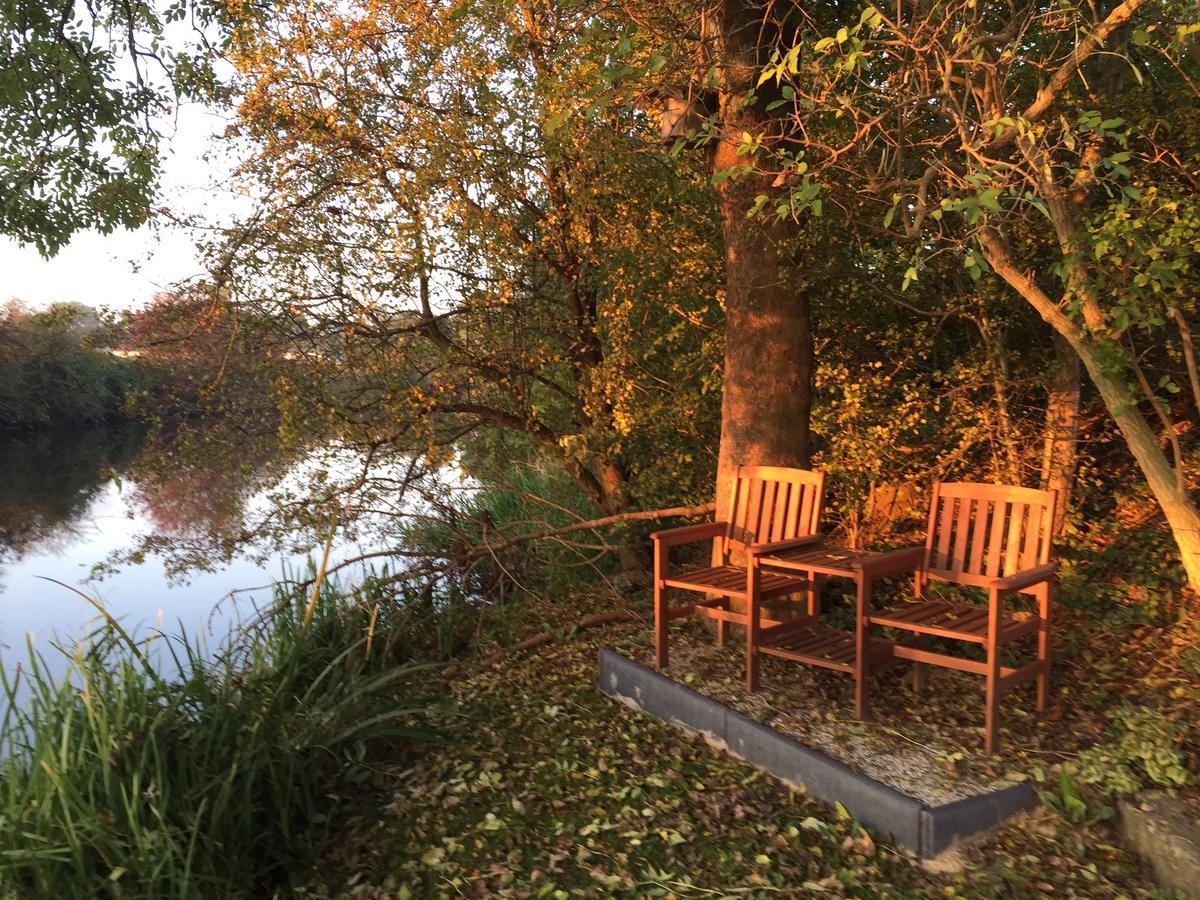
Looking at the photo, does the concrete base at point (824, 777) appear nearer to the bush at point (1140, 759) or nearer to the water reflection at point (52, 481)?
the bush at point (1140, 759)

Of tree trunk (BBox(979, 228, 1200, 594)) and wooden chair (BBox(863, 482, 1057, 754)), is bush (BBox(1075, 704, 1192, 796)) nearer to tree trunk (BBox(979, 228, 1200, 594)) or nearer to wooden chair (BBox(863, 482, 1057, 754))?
wooden chair (BBox(863, 482, 1057, 754))

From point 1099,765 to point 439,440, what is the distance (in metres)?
5.27

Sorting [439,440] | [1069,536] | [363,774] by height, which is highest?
[439,440]

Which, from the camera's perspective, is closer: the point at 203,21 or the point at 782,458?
the point at 782,458

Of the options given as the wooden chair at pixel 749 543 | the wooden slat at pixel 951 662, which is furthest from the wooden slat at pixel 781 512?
the wooden slat at pixel 951 662

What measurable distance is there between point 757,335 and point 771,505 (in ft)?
3.38

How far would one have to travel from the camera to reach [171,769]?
3.49m

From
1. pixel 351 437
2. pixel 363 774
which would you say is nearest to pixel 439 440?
pixel 351 437

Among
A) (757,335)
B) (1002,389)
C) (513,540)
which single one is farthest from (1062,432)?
(513,540)

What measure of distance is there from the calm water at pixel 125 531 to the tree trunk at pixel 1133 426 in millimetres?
3957

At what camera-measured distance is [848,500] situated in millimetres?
5859

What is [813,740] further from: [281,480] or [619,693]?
[281,480]

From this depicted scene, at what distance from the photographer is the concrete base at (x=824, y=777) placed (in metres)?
3.02

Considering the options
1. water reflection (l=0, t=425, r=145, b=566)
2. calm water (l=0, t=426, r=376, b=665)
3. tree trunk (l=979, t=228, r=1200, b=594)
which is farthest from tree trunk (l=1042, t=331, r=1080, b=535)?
water reflection (l=0, t=425, r=145, b=566)
